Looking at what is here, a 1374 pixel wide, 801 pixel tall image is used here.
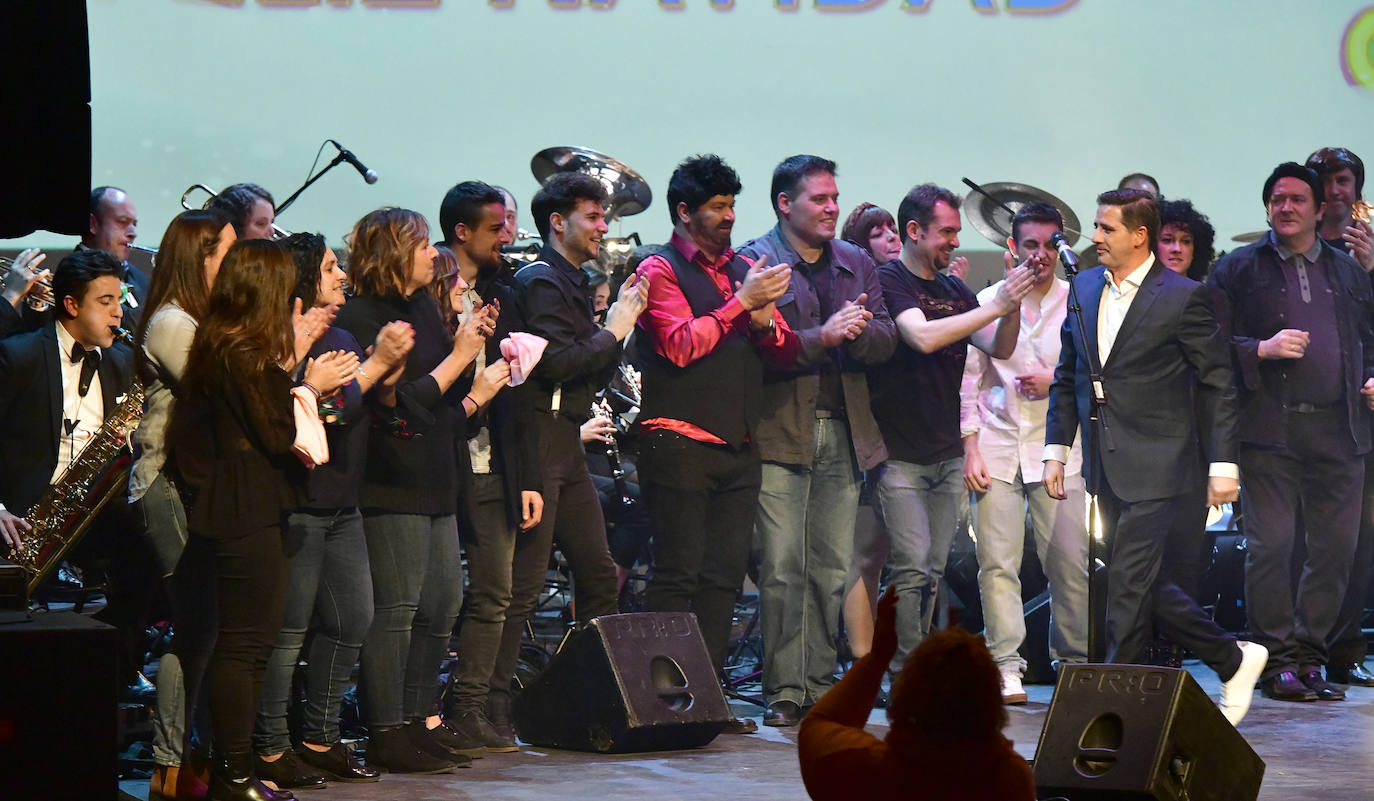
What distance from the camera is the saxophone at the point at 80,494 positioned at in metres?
4.64

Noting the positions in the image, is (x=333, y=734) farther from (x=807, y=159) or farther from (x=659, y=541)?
(x=807, y=159)

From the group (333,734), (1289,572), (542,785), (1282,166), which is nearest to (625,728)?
(542,785)

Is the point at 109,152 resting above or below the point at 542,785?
above

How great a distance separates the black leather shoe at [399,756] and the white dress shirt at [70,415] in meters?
1.42

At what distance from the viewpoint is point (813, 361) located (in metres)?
5.40

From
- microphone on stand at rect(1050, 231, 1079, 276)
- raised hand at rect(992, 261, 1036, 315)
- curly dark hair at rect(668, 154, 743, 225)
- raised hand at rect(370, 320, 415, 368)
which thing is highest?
curly dark hair at rect(668, 154, 743, 225)

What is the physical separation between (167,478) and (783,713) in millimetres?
2273

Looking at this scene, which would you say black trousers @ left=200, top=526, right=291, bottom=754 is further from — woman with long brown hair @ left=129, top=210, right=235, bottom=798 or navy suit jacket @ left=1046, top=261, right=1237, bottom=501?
navy suit jacket @ left=1046, top=261, right=1237, bottom=501

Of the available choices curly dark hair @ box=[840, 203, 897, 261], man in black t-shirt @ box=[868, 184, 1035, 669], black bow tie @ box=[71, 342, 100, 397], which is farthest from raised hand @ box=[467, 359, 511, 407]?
curly dark hair @ box=[840, 203, 897, 261]

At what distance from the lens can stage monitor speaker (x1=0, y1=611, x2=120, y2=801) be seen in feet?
9.32

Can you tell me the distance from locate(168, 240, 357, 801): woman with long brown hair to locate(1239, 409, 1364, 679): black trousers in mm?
3754

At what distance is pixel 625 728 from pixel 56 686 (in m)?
2.11

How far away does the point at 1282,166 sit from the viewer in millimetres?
6039

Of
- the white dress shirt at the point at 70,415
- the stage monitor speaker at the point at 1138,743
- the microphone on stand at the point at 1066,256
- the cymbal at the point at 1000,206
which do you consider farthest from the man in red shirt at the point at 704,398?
the cymbal at the point at 1000,206
